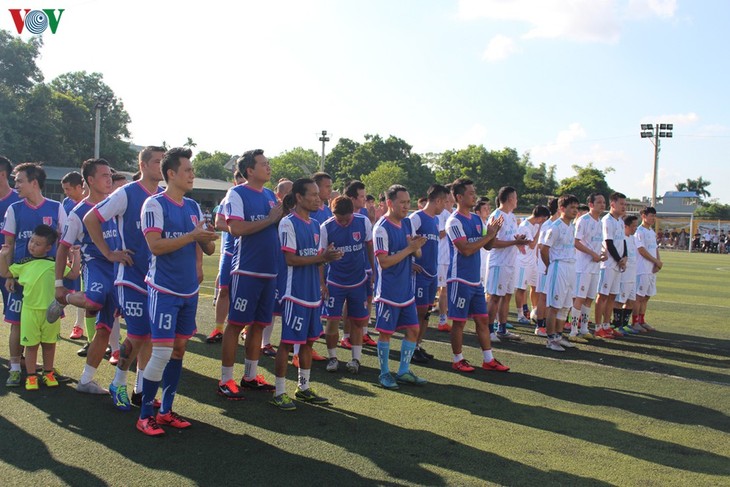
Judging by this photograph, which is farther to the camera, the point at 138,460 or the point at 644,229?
the point at 644,229

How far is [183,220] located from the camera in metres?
4.91

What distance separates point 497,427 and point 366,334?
13.0ft

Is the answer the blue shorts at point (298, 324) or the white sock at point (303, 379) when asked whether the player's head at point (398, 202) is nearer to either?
the blue shorts at point (298, 324)

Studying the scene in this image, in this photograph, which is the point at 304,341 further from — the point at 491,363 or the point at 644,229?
the point at 644,229

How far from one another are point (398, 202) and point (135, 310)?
293cm

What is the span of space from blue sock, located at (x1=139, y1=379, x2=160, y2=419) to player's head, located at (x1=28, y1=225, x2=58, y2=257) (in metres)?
2.43

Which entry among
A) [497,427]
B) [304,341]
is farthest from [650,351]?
[304,341]

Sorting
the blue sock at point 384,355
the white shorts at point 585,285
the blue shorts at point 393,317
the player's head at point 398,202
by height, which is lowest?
the blue sock at point 384,355

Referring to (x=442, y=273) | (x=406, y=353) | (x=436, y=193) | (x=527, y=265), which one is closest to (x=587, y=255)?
(x=527, y=265)

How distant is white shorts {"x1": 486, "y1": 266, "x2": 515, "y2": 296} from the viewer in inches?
369

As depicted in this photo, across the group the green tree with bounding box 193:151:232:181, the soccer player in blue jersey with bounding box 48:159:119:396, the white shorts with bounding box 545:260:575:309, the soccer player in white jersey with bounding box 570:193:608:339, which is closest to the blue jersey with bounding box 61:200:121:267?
the soccer player in blue jersey with bounding box 48:159:119:396

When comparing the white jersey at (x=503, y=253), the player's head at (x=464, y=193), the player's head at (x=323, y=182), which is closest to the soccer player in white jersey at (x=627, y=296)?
the white jersey at (x=503, y=253)

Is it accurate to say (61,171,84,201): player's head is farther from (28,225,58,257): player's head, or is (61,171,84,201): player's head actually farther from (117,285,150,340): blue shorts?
(117,285,150,340): blue shorts

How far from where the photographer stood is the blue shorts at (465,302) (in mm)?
7199
